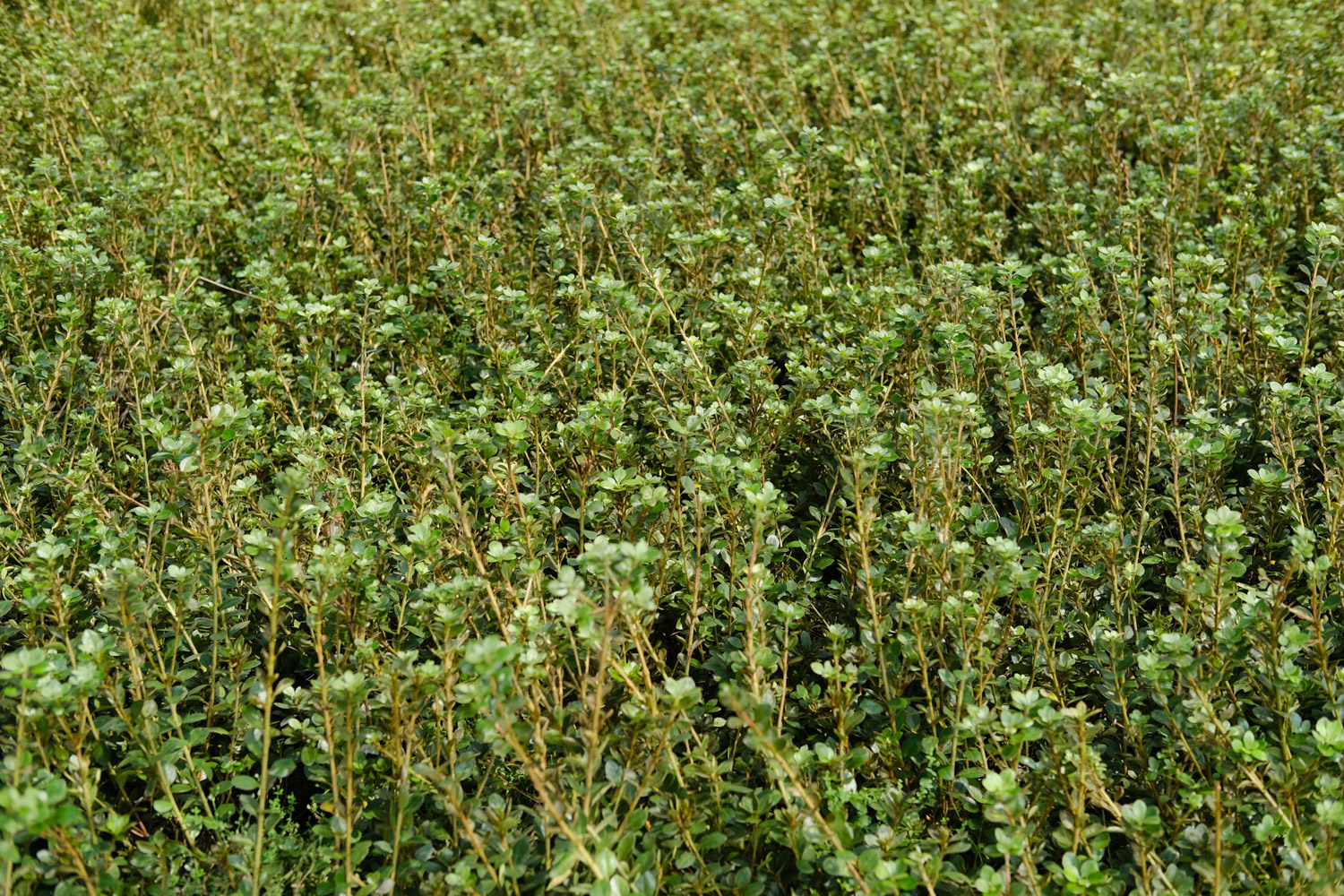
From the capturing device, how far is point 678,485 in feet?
8.34

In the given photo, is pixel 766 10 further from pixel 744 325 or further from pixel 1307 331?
pixel 1307 331

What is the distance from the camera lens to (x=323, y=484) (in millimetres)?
2730

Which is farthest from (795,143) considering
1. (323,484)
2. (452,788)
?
(452,788)

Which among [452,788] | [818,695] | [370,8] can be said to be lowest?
[818,695]

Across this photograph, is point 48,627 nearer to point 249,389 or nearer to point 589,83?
point 249,389

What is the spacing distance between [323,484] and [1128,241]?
247 cm

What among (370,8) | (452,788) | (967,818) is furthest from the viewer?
(370,8)

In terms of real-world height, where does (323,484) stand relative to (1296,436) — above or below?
above

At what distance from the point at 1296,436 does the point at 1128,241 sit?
0.87 metres

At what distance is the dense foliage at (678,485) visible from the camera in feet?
6.50

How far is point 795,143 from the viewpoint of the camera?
15.2 feet

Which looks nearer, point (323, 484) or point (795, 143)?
point (323, 484)

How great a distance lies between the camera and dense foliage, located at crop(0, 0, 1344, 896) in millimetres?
1981

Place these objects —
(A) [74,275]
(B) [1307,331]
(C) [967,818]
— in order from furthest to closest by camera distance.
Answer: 1. (A) [74,275]
2. (B) [1307,331]
3. (C) [967,818]
